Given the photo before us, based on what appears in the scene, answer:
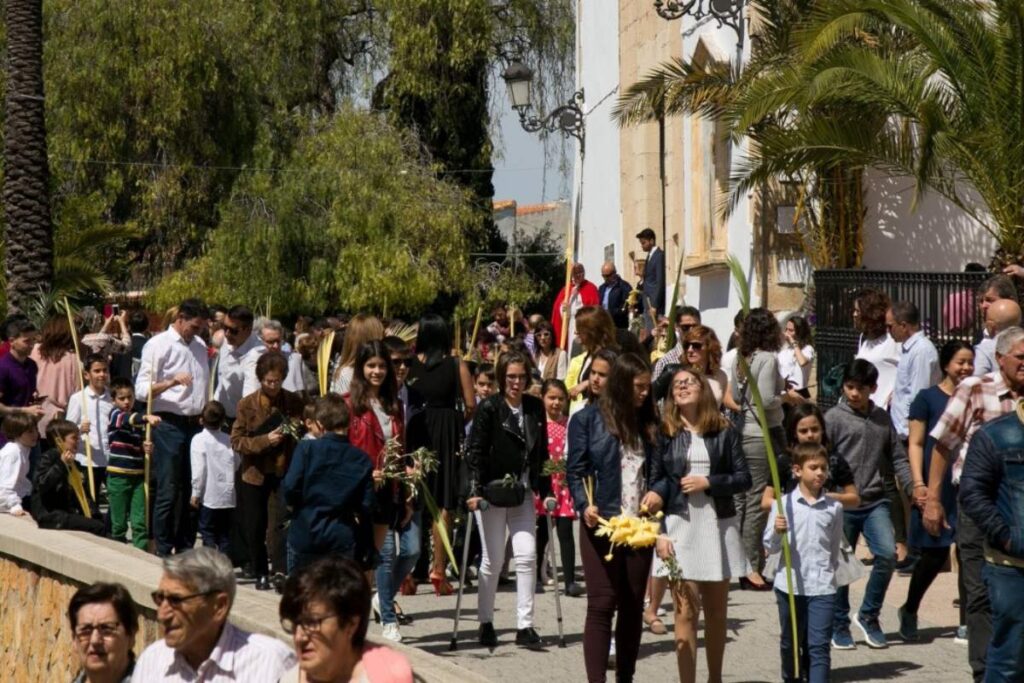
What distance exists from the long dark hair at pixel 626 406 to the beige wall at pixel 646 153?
1506cm

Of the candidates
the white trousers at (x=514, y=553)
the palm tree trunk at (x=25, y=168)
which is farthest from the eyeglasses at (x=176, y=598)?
the palm tree trunk at (x=25, y=168)

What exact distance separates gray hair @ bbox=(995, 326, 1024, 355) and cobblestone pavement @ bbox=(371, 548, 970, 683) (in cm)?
242

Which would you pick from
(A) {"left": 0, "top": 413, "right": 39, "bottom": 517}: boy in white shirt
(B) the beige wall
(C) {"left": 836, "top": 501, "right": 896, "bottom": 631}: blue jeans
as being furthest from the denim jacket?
(B) the beige wall

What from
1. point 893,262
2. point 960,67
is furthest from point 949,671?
point 893,262

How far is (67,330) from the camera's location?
15.3 m

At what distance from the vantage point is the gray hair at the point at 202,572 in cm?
613

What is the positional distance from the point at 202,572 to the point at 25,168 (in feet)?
54.9

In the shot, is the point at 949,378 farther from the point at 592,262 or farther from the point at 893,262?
the point at 592,262

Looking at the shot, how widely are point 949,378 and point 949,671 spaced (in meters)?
1.65

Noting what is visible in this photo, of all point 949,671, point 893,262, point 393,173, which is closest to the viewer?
point 949,671

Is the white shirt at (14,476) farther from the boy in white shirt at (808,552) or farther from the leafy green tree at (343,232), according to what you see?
the leafy green tree at (343,232)

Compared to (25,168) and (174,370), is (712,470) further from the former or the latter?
(25,168)

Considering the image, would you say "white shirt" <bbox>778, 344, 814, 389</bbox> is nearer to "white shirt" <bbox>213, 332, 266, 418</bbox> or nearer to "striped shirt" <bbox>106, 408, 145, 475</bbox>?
"white shirt" <bbox>213, 332, 266, 418</bbox>

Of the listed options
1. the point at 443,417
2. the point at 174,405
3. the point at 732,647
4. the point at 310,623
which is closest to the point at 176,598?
the point at 310,623
